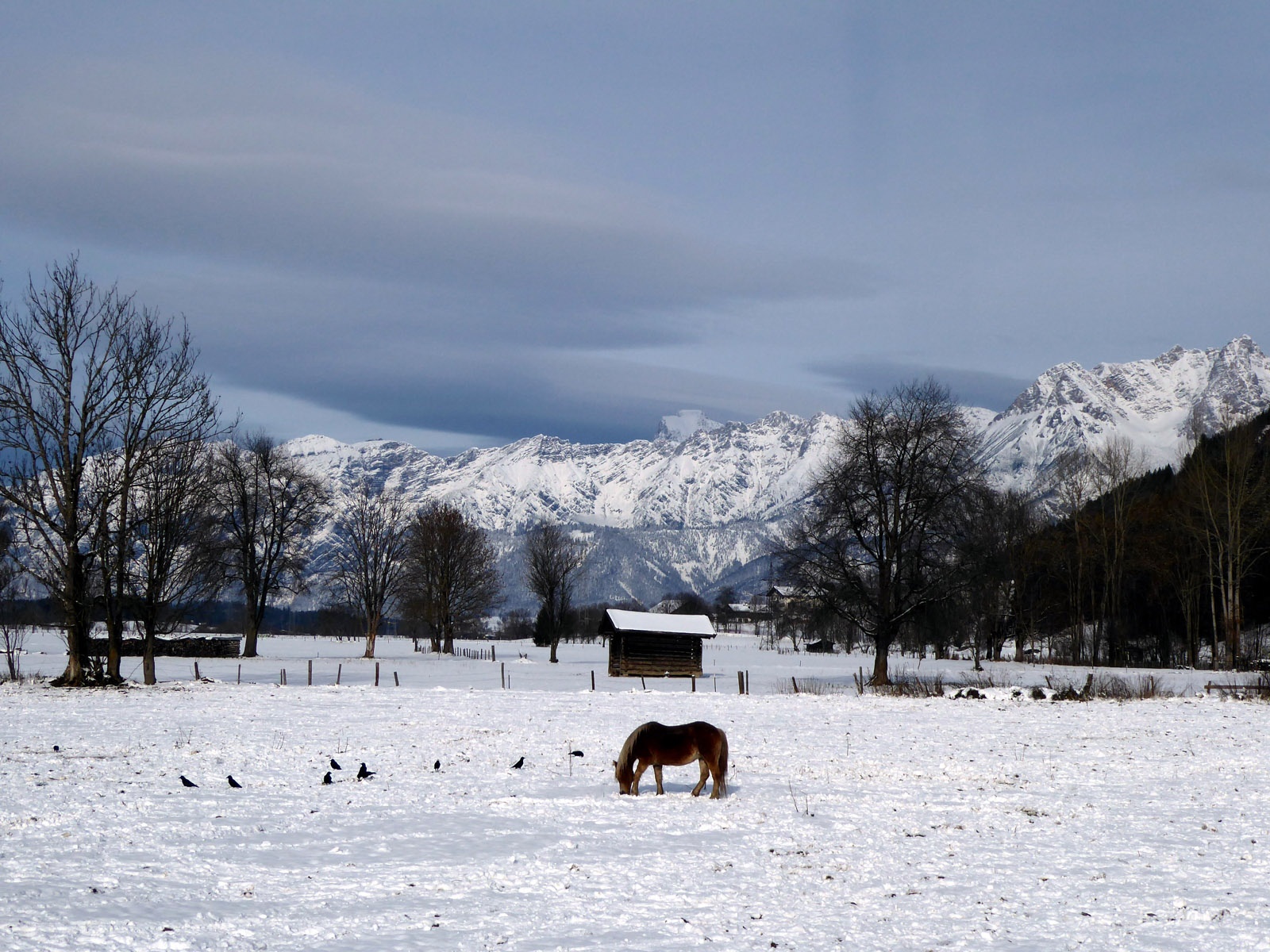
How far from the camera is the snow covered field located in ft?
29.7

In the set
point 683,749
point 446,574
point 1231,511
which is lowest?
point 683,749

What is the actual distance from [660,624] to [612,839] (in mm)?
50622

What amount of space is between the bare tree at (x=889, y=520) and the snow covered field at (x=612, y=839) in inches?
813

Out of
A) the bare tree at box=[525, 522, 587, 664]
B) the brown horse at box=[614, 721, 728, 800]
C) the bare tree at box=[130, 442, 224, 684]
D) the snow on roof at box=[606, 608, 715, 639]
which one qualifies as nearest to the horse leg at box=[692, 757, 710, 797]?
the brown horse at box=[614, 721, 728, 800]

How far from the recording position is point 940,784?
17.1 meters

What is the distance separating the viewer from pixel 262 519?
70.4 metres

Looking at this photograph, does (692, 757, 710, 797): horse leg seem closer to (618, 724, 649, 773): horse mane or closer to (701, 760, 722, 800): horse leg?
(701, 760, 722, 800): horse leg

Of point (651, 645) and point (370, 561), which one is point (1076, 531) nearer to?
point (651, 645)

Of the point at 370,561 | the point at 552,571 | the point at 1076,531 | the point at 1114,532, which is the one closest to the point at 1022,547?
the point at 1076,531

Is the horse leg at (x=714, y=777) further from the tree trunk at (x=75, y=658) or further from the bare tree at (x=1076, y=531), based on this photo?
the bare tree at (x=1076, y=531)

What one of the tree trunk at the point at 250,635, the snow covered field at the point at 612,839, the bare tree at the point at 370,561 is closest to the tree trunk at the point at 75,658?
the snow covered field at the point at 612,839

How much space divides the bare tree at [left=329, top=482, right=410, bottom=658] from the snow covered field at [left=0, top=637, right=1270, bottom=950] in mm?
50927

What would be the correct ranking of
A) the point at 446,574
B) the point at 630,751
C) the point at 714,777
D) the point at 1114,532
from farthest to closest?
the point at 446,574 < the point at 1114,532 < the point at 630,751 < the point at 714,777

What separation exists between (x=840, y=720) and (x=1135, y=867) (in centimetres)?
1742
